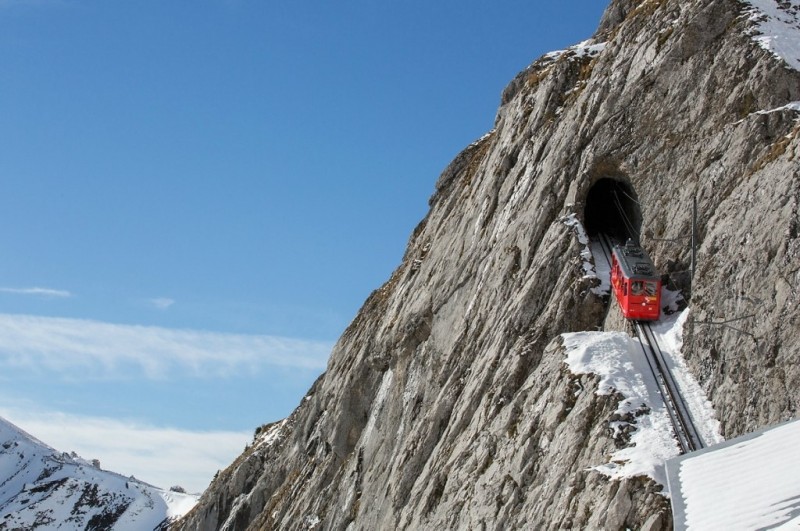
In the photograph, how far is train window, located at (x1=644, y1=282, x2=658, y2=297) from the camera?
3098 cm

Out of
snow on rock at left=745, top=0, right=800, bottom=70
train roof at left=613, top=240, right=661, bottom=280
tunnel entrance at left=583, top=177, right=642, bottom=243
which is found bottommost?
train roof at left=613, top=240, right=661, bottom=280

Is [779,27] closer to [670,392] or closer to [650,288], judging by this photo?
[650,288]

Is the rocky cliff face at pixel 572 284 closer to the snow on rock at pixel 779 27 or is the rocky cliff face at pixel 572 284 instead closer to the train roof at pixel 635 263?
the snow on rock at pixel 779 27

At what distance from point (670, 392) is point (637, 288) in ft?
→ 16.6

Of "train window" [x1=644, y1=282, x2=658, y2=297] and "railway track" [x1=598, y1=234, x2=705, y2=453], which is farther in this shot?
"train window" [x1=644, y1=282, x2=658, y2=297]

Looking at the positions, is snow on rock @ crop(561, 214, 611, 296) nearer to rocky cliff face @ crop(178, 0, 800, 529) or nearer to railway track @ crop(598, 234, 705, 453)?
rocky cliff face @ crop(178, 0, 800, 529)

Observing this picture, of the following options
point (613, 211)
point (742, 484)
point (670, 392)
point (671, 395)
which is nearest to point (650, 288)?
point (670, 392)

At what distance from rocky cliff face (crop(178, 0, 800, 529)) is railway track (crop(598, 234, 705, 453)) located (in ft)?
3.57

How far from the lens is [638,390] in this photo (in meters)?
26.7

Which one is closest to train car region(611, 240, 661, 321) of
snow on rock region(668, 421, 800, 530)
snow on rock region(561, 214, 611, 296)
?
snow on rock region(561, 214, 611, 296)

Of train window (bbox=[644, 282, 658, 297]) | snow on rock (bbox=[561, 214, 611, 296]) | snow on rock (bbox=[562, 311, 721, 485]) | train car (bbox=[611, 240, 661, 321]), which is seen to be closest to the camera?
snow on rock (bbox=[562, 311, 721, 485])

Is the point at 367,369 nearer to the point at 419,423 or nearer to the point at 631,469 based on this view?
the point at 419,423

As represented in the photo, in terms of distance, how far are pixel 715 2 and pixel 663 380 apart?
18.8m

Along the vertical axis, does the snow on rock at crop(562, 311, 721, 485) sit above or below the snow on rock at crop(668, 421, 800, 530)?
above
